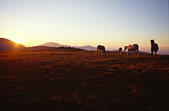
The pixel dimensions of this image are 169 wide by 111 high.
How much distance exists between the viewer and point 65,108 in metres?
3.77

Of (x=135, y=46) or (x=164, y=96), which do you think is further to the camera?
(x=135, y=46)

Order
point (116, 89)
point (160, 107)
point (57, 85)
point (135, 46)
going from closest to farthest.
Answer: point (160, 107) → point (116, 89) → point (57, 85) → point (135, 46)

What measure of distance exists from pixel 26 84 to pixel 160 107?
Result: 6963 mm

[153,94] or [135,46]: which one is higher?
[135,46]

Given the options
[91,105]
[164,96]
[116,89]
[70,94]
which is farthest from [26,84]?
[164,96]

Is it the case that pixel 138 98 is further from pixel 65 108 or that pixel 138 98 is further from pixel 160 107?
pixel 65 108

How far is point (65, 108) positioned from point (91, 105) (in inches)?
40.4

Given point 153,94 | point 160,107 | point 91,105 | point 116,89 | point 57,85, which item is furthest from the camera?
point 57,85

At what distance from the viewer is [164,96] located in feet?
14.4

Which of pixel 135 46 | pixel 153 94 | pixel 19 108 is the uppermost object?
pixel 135 46

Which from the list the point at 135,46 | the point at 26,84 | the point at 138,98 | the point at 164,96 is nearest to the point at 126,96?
the point at 138,98

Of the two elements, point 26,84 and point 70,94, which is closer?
point 70,94

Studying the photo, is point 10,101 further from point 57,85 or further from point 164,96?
point 164,96

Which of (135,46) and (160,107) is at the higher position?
(135,46)
